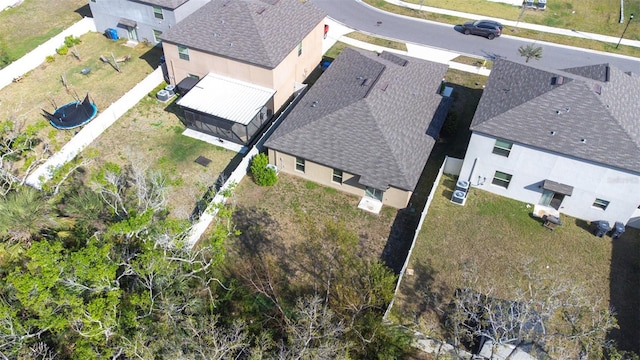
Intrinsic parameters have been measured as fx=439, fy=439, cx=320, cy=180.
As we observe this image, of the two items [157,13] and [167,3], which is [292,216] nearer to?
[167,3]

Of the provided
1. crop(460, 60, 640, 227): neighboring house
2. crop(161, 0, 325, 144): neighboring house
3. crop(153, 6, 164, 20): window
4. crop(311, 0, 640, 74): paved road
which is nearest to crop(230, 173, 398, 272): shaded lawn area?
crop(161, 0, 325, 144): neighboring house

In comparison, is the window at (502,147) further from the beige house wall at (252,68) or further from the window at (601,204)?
the beige house wall at (252,68)

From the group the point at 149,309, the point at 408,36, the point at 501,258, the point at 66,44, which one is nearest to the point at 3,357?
the point at 149,309

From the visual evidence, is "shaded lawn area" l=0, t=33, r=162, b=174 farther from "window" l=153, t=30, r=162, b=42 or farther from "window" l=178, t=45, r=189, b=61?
"window" l=178, t=45, r=189, b=61

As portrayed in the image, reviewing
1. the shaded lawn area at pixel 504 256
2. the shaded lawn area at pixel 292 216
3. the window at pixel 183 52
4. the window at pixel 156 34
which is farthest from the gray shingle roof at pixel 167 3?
the shaded lawn area at pixel 504 256

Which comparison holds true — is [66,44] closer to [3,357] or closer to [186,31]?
[186,31]
